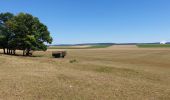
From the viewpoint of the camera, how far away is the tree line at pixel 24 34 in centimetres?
6585

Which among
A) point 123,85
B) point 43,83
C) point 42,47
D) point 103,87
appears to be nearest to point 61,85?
point 43,83

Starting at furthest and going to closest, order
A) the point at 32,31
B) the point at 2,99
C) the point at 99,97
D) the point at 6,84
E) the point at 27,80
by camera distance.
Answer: the point at 32,31 < the point at 27,80 < the point at 6,84 < the point at 99,97 < the point at 2,99

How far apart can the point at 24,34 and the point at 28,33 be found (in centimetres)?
98

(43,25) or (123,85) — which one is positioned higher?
(43,25)

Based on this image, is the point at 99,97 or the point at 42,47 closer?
the point at 99,97

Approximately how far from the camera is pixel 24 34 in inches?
2635

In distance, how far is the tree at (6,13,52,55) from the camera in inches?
2584

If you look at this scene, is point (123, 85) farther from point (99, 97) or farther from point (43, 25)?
point (43, 25)

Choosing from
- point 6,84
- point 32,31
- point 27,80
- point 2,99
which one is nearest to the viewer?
point 2,99

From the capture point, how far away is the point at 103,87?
1805 cm

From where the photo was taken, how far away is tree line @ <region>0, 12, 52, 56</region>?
65850 millimetres

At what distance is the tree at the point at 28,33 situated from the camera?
65625mm

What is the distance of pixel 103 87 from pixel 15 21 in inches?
2167

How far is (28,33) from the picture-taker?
67.2 metres
